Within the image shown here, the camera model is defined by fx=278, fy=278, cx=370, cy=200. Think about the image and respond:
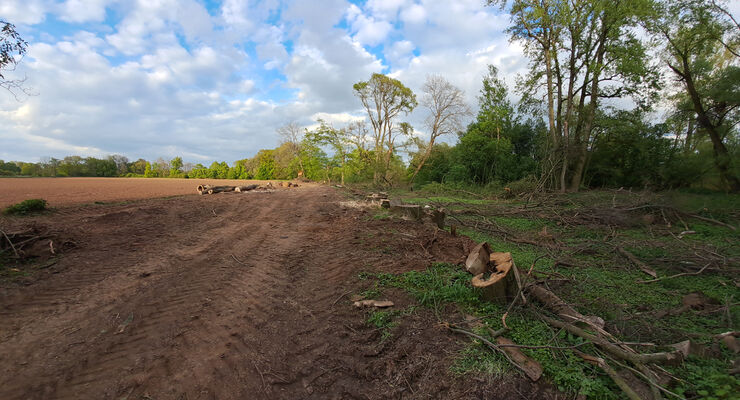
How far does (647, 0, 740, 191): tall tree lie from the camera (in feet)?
39.6

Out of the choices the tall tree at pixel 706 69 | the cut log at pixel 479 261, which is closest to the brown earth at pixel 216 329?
the cut log at pixel 479 261

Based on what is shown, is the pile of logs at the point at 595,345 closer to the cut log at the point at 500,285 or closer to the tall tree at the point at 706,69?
the cut log at the point at 500,285

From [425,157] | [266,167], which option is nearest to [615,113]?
[425,157]

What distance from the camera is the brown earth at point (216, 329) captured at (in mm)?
2229

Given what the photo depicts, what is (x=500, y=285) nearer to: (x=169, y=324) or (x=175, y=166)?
(x=169, y=324)

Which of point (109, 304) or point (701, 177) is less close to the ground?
point (701, 177)

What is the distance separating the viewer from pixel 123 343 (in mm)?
2652

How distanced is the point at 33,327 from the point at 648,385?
5.55m

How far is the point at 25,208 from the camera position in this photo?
7332mm

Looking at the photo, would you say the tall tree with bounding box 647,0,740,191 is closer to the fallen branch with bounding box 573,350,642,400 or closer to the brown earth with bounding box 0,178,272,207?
the fallen branch with bounding box 573,350,642,400

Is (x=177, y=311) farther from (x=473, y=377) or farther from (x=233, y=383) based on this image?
(x=473, y=377)

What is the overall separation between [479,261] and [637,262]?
12.3 feet

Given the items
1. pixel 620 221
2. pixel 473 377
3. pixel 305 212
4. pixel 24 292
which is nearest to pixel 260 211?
pixel 305 212

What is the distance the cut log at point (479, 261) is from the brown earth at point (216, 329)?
2.92 feet
